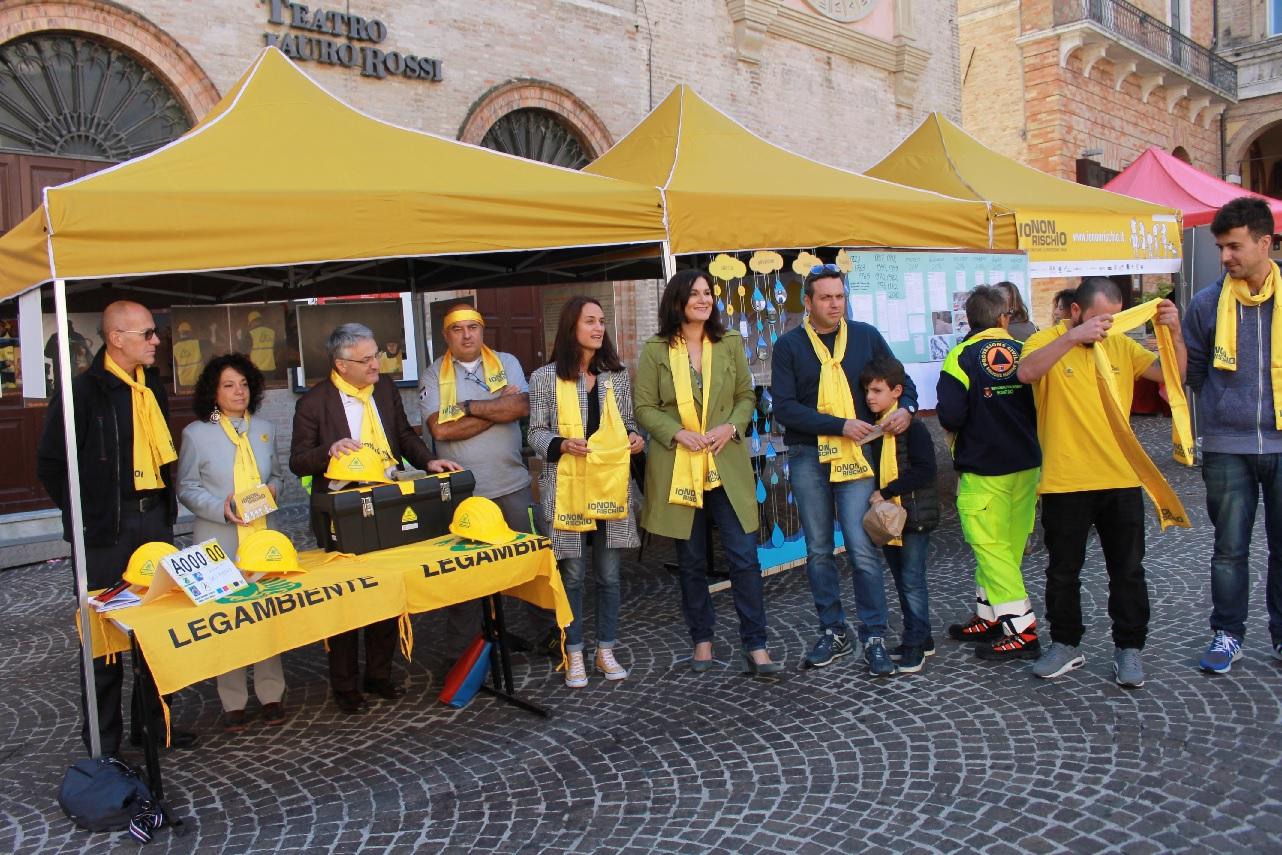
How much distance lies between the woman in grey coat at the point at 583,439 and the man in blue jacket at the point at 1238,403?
7.94 feet

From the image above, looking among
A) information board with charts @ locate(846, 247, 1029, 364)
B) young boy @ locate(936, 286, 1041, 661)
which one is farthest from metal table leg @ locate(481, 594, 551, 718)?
information board with charts @ locate(846, 247, 1029, 364)

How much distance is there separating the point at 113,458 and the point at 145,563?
53 centimetres

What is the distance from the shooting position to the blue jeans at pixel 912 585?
438cm

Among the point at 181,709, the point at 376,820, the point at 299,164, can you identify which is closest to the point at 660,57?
the point at 299,164

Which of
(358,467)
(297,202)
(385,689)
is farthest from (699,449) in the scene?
(297,202)

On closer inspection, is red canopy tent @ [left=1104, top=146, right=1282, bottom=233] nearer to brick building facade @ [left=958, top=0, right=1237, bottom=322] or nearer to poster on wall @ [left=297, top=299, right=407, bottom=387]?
poster on wall @ [left=297, top=299, right=407, bottom=387]

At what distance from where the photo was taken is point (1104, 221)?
302 inches

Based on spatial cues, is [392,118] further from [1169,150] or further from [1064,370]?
[1169,150]

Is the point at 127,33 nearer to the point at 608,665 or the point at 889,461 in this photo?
the point at 608,665

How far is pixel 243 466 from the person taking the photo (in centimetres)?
426

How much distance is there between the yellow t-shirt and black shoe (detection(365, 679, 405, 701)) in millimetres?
2951

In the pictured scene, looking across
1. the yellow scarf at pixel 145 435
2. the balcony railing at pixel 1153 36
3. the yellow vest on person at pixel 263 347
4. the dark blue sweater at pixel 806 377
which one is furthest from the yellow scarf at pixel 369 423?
the balcony railing at pixel 1153 36

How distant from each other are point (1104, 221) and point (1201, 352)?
3.91 metres

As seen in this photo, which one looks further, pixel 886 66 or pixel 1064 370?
pixel 886 66
